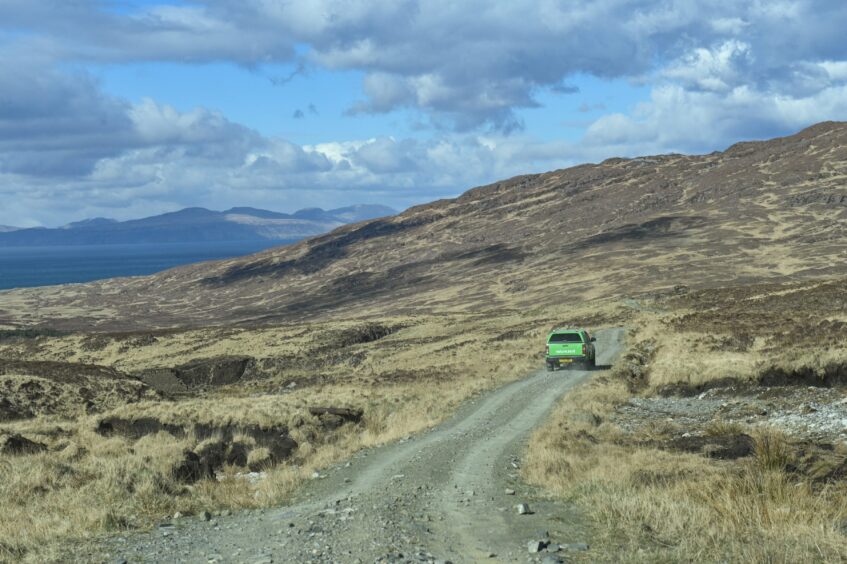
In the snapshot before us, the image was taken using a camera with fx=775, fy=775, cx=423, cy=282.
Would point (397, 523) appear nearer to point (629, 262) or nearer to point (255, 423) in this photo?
point (255, 423)

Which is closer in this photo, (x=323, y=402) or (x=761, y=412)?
(x=761, y=412)

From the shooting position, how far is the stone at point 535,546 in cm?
944

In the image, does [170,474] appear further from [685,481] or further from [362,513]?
[685,481]

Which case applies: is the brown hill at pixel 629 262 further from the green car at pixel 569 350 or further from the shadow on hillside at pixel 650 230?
the green car at pixel 569 350

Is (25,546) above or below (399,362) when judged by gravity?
above

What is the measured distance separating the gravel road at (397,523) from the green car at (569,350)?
1833cm

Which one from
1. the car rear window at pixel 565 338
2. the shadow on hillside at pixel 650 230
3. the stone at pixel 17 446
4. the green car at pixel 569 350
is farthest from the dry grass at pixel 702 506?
the shadow on hillside at pixel 650 230

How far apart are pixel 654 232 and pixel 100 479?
16376 centimetres

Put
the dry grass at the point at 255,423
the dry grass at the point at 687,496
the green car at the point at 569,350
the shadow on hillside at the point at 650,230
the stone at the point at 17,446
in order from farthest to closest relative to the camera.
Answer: the shadow on hillside at the point at 650,230, the green car at the point at 569,350, the stone at the point at 17,446, the dry grass at the point at 255,423, the dry grass at the point at 687,496

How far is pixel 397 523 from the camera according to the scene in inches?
424

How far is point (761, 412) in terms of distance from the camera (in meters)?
21.5

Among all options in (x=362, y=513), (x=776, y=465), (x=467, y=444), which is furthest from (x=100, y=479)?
(x=776, y=465)

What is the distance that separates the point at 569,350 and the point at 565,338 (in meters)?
0.87

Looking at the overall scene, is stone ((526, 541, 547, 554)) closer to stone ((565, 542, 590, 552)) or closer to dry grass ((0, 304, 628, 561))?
stone ((565, 542, 590, 552))
